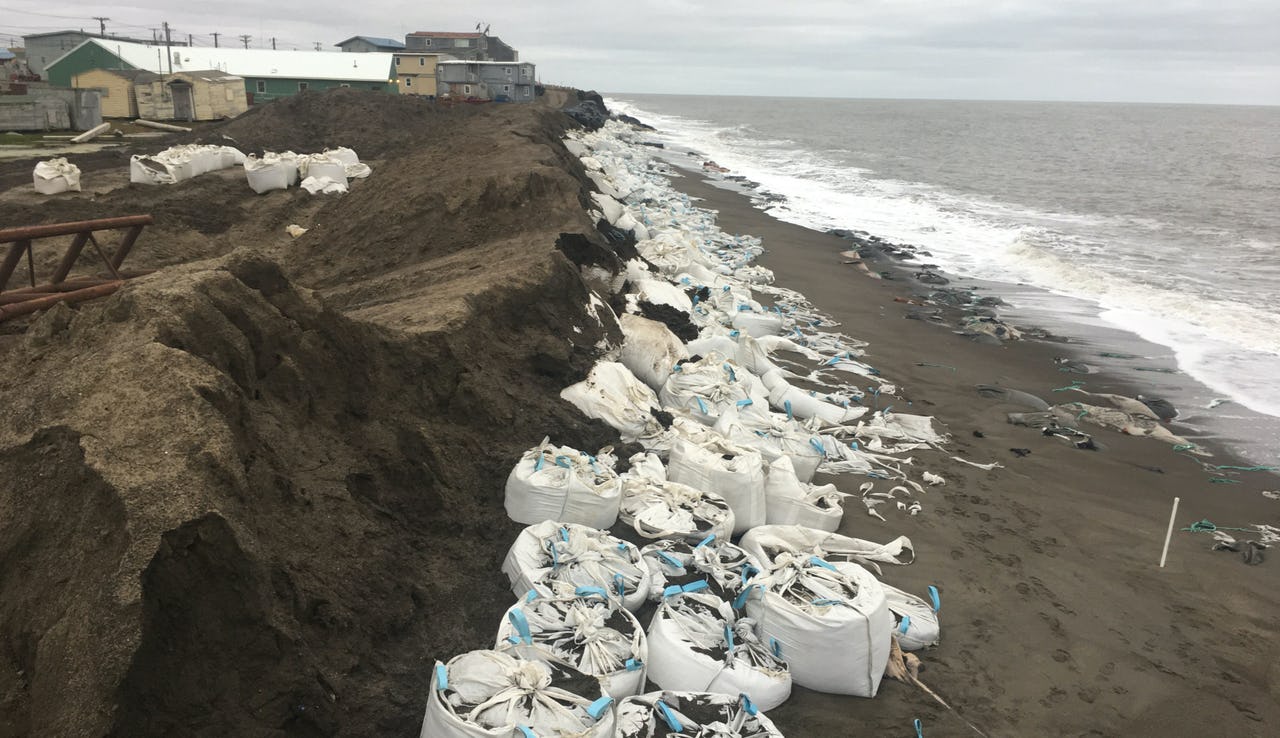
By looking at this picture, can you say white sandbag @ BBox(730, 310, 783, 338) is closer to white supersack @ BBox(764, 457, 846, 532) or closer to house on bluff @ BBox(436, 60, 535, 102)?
white supersack @ BBox(764, 457, 846, 532)

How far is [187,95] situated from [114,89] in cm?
229

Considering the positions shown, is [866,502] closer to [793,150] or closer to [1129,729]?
[1129,729]

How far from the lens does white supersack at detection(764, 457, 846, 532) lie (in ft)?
15.8

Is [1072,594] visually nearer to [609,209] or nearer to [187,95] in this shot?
[609,209]

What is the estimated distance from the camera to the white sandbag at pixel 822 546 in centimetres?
441

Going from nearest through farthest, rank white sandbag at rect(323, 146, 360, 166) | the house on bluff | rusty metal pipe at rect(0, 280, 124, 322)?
1. rusty metal pipe at rect(0, 280, 124, 322)
2. white sandbag at rect(323, 146, 360, 166)
3. the house on bluff

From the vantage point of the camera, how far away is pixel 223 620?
8.52ft

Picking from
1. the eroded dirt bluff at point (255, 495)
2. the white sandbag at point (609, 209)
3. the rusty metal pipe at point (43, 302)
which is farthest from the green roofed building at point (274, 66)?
the eroded dirt bluff at point (255, 495)

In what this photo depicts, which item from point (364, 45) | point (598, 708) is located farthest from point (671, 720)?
point (364, 45)

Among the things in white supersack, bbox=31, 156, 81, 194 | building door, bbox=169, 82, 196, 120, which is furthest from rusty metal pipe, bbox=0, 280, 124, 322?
building door, bbox=169, 82, 196, 120

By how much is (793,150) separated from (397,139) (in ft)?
94.8

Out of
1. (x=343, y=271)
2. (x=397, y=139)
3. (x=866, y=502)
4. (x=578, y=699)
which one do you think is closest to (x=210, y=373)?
(x=578, y=699)

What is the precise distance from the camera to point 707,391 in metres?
6.10

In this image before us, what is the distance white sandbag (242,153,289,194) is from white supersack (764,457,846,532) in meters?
11.8
